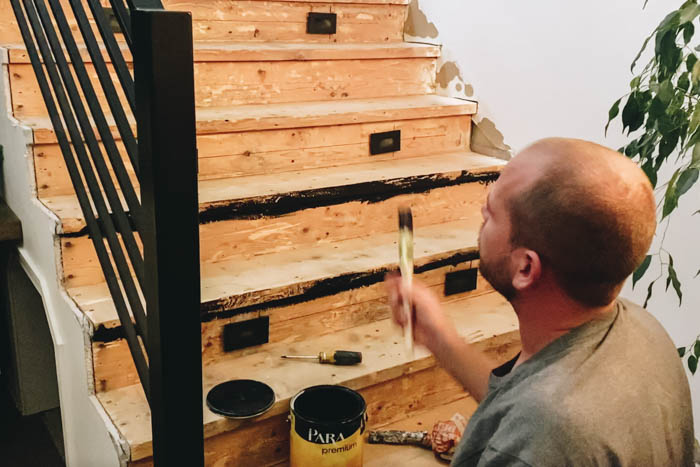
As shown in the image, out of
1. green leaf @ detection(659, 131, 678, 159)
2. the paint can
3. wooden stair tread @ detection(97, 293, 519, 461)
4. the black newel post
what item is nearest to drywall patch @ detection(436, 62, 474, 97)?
wooden stair tread @ detection(97, 293, 519, 461)

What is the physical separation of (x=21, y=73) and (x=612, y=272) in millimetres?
1779

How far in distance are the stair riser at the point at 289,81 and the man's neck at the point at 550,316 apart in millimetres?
1604

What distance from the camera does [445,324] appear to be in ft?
4.30

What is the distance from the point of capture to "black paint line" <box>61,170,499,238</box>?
200cm

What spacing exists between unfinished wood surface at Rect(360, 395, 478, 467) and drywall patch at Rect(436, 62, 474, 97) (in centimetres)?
133

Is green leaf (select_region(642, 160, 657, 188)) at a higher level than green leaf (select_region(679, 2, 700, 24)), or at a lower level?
lower

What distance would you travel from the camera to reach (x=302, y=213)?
2160mm

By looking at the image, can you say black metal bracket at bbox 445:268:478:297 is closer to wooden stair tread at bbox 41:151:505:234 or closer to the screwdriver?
wooden stair tread at bbox 41:151:505:234

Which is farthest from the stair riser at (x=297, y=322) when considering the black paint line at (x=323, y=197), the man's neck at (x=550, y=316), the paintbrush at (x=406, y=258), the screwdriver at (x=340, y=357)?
the man's neck at (x=550, y=316)

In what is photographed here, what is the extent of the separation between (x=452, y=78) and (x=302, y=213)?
1083 millimetres

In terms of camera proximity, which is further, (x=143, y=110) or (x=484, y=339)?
(x=484, y=339)

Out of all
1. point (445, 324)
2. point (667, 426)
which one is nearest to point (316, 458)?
point (445, 324)

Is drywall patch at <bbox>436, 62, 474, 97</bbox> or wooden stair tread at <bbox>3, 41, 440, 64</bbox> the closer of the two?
wooden stair tread at <bbox>3, 41, 440, 64</bbox>

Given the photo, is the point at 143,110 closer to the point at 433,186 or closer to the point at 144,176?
the point at 144,176
